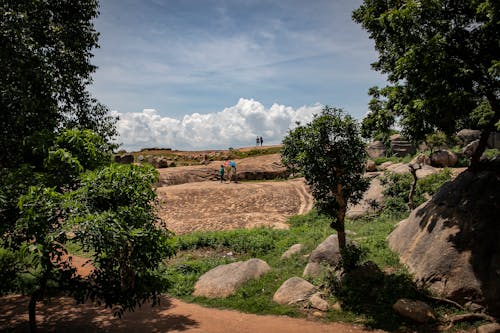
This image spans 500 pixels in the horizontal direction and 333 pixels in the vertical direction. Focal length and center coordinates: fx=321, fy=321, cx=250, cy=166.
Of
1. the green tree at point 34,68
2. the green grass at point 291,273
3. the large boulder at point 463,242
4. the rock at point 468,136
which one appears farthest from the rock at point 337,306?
the rock at point 468,136

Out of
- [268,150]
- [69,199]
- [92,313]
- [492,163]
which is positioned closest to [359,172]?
[492,163]

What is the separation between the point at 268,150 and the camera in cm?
6178

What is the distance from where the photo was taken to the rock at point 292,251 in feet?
57.7

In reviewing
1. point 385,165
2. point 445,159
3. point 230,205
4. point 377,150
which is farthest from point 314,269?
point 377,150

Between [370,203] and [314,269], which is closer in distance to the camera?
[314,269]

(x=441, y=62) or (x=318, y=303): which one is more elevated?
(x=441, y=62)

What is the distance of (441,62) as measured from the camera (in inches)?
389

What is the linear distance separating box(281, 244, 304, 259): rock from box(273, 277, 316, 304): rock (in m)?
3.92

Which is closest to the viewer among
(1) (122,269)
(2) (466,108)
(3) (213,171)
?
(1) (122,269)

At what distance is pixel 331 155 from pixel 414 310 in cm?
603

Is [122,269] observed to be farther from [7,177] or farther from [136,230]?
[7,177]

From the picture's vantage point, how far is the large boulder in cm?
1062

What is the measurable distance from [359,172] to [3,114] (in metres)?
12.2

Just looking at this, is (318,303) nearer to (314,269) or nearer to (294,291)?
(294,291)
